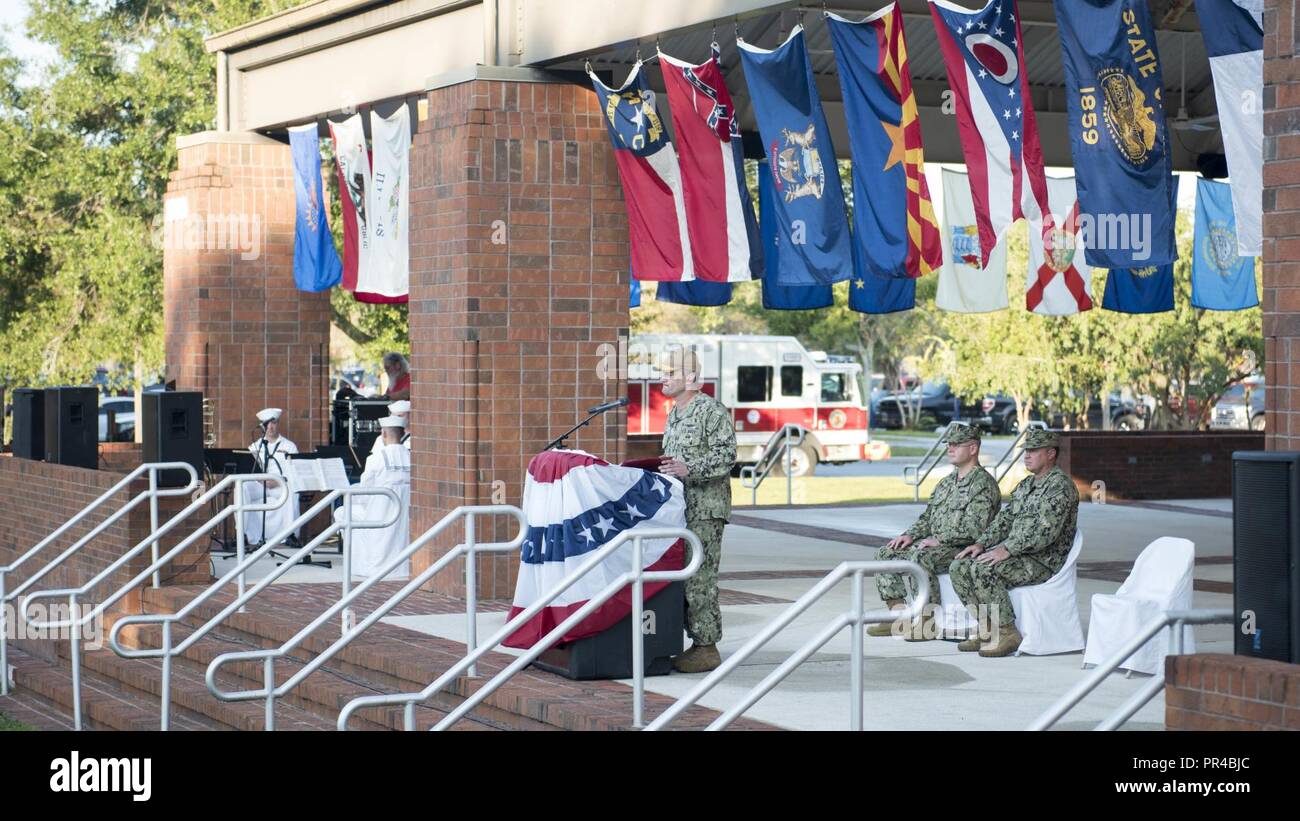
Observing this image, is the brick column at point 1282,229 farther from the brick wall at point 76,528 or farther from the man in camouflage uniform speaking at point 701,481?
the brick wall at point 76,528

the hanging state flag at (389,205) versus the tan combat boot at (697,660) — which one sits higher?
the hanging state flag at (389,205)

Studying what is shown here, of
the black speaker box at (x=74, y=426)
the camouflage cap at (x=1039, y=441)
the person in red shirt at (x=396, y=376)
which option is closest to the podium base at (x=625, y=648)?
the camouflage cap at (x=1039, y=441)

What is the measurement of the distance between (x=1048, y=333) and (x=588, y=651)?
2349 centimetres

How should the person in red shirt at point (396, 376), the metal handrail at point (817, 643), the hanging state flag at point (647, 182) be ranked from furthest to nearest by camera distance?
the person in red shirt at point (396, 376) < the hanging state flag at point (647, 182) < the metal handrail at point (817, 643)

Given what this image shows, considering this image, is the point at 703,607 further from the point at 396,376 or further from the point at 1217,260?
the point at 1217,260

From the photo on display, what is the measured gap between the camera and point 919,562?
1162cm

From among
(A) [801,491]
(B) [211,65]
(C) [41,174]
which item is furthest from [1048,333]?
(C) [41,174]

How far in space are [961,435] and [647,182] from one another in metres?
3.40

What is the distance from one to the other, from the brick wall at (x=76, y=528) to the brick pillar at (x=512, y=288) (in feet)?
7.40

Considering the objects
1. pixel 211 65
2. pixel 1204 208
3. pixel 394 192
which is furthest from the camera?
pixel 211 65

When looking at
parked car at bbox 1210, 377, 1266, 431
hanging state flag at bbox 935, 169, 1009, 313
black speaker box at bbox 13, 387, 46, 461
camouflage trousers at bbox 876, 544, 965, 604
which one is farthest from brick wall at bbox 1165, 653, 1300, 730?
parked car at bbox 1210, 377, 1266, 431

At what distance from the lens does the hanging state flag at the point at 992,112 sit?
1116 centimetres
